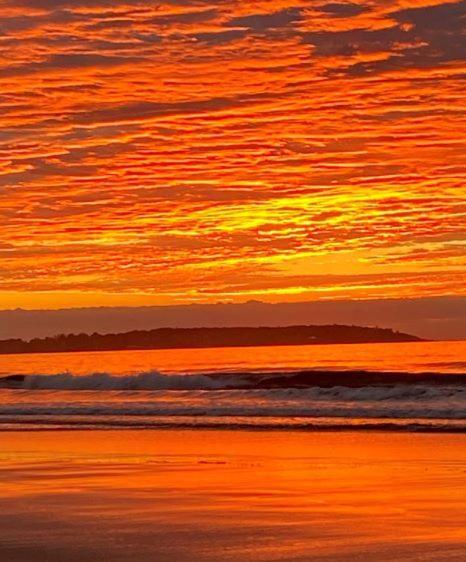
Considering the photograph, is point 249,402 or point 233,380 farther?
point 233,380

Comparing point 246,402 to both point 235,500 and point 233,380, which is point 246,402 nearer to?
point 233,380

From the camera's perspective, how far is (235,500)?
12625 millimetres

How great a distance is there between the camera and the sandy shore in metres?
9.45

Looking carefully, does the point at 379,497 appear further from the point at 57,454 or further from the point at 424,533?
the point at 57,454

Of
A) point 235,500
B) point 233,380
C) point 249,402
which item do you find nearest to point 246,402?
point 249,402

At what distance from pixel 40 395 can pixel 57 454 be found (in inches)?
924

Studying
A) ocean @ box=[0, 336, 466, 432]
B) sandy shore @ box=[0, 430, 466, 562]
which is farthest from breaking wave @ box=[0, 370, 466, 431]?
sandy shore @ box=[0, 430, 466, 562]

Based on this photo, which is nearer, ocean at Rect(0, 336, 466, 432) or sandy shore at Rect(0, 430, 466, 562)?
sandy shore at Rect(0, 430, 466, 562)

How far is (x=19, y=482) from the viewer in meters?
14.7

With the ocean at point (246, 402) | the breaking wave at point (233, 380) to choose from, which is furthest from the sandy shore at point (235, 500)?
the breaking wave at point (233, 380)

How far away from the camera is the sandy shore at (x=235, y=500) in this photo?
945cm

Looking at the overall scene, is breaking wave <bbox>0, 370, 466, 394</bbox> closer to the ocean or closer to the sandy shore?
the ocean

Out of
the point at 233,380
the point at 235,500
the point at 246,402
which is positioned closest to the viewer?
the point at 235,500

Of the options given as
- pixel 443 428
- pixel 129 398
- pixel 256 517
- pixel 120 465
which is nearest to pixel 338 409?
pixel 443 428
